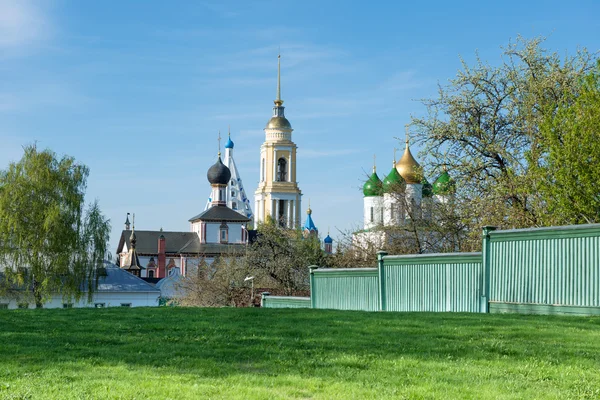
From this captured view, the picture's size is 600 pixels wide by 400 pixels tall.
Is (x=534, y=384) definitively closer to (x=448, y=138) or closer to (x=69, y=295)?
(x=448, y=138)

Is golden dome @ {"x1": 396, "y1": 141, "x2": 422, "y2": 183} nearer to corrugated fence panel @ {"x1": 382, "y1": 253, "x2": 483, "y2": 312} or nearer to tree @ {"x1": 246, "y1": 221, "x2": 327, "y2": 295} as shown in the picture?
tree @ {"x1": 246, "y1": 221, "x2": 327, "y2": 295}

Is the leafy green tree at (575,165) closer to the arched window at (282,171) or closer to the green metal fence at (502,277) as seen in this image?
the green metal fence at (502,277)

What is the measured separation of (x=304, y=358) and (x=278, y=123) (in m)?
105

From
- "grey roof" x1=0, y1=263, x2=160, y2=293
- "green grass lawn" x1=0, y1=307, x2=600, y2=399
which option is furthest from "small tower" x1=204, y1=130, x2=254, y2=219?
"green grass lawn" x1=0, y1=307, x2=600, y2=399

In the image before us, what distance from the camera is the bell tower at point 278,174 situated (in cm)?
11212

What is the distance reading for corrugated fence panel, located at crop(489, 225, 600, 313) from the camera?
47.8 feet

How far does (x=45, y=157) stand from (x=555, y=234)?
41569 mm

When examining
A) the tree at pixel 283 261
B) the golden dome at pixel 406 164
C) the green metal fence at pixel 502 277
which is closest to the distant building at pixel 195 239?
the golden dome at pixel 406 164

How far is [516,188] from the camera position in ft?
82.2

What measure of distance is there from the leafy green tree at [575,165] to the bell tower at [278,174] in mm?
88832

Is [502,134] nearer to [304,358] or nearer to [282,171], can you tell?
[304,358]

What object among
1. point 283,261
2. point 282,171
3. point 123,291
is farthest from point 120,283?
point 282,171

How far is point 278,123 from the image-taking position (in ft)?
372

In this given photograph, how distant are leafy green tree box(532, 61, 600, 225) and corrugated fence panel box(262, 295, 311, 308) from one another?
705cm
